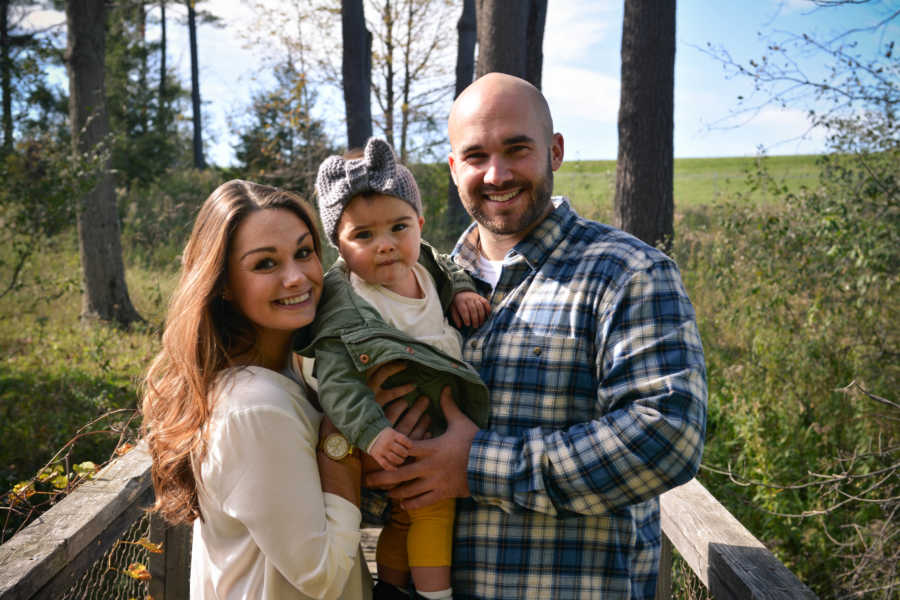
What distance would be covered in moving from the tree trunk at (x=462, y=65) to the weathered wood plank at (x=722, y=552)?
824cm

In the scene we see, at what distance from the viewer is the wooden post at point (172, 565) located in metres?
2.86

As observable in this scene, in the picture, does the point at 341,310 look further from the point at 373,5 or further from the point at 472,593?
the point at 373,5

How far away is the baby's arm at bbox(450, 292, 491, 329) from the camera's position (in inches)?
83.6

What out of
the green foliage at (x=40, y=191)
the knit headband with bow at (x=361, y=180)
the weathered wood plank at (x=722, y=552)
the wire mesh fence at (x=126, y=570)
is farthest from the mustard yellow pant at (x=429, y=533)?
the green foliage at (x=40, y=191)

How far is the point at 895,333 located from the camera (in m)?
4.84

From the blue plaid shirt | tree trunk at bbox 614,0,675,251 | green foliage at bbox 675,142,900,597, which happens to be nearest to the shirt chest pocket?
the blue plaid shirt

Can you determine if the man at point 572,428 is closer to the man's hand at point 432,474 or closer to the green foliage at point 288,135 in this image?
the man's hand at point 432,474

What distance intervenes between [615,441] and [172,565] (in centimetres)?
221

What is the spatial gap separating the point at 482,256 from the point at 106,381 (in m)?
5.33

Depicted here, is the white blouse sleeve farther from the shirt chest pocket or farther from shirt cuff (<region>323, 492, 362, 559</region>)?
the shirt chest pocket

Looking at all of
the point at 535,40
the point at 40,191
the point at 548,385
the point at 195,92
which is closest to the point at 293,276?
the point at 548,385

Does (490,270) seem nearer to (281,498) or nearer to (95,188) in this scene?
(281,498)

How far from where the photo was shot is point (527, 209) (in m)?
2.19

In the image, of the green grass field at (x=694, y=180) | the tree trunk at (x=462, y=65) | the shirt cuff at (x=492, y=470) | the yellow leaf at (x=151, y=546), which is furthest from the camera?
the tree trunk at (x=462, y=65)
